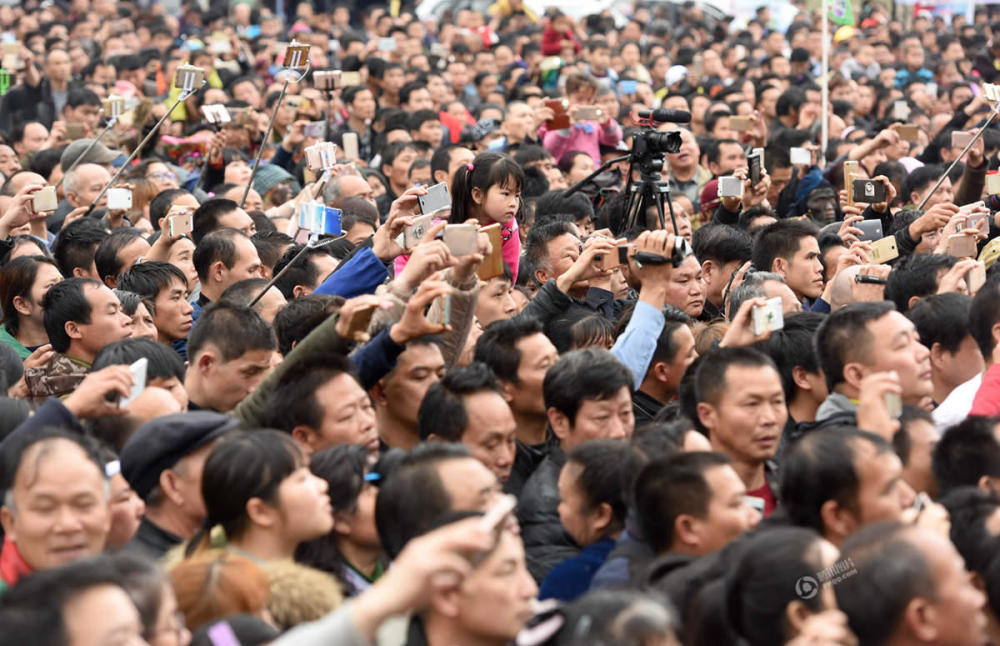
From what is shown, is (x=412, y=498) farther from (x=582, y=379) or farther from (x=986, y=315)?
(x=986, y=315)

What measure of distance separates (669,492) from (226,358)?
5.23ft

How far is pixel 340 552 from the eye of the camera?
137 inches

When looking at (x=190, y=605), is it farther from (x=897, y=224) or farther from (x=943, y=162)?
(x=943, y=162)

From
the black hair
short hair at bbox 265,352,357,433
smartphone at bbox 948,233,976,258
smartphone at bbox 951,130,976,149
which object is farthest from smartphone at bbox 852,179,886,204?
the black hair

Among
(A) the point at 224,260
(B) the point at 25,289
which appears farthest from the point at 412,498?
(A) the point at 224,260

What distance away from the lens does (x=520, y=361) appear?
4539 mm

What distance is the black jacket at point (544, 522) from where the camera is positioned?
3742mm

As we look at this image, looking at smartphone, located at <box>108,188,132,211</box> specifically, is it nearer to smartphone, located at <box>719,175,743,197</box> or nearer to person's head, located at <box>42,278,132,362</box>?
person's head, located at <box>42,278,132,362</box>

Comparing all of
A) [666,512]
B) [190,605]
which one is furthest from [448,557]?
[666,512]

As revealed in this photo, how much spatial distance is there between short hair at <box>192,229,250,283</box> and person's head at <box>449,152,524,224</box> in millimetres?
899

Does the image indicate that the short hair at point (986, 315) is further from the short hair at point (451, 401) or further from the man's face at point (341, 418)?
the man's face at point (341, 418)

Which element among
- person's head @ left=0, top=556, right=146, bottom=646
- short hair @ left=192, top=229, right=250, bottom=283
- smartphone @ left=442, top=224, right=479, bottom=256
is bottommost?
short hair @ left=192, top=229, right=250, bottom=283

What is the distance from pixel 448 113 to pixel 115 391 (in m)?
7.81

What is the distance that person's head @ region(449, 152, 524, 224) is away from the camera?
5.59 m
